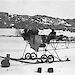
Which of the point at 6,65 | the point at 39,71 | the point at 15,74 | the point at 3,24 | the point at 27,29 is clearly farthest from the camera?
the point at 3,24

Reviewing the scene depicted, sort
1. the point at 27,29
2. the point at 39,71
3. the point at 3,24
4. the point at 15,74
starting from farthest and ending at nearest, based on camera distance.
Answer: the point at 3,24, the point at 27,29, the point at 39,71, the point at 15,74

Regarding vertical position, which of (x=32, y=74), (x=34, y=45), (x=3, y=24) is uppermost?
(x=3, y=24)

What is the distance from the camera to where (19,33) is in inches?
366

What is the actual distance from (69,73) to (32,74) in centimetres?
138

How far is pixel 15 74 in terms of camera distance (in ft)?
21.5

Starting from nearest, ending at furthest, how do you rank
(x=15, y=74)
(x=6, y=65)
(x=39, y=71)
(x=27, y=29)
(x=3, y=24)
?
(x=15, y=74) < (x=39, y=71) < (x=6, y=65) < (x=27, y=29) < (x=3, y=24)

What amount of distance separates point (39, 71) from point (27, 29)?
106 inches

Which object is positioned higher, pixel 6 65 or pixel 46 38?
pixel 46 38

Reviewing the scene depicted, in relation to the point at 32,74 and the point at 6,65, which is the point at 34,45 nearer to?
the point at 6,65

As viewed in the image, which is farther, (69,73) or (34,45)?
(34,45)

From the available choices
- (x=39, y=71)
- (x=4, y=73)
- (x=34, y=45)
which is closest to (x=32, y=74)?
(x=39, y=71)

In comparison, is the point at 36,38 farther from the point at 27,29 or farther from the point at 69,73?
the point at 69,73

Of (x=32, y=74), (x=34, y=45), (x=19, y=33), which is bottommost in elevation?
(x=32, y=74)

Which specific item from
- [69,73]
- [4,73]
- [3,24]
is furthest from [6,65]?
[3,24]
